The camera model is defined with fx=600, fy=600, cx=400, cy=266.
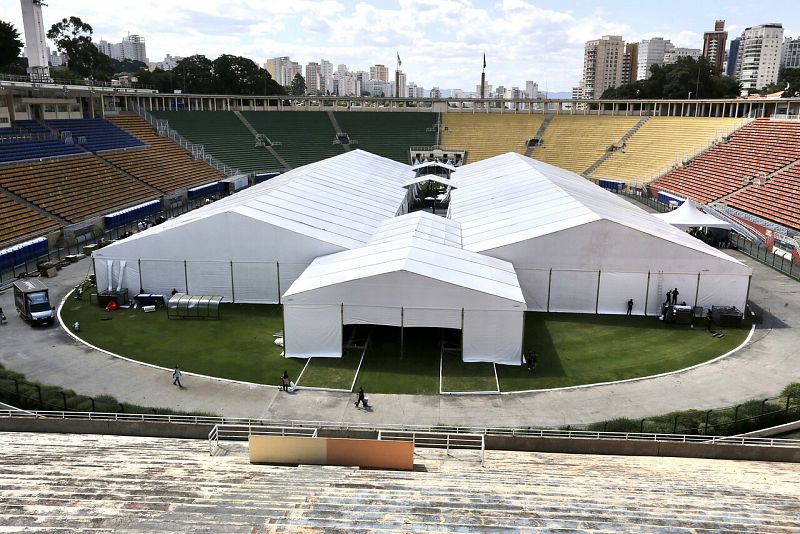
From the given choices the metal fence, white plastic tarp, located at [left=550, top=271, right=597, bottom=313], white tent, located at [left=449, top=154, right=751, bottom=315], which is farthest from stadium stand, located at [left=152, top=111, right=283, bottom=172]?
the metal fence

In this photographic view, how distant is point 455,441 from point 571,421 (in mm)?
4541

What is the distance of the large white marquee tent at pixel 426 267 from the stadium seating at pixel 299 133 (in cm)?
4152

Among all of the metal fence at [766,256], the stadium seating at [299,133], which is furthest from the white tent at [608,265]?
the stadium seating at [299,133]

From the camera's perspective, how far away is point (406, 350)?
23.9 m

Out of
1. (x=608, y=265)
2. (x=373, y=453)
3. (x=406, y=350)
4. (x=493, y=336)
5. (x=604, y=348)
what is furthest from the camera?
(x=608, y=265)

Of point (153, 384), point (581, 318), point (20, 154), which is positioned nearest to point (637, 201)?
point (581, 318)

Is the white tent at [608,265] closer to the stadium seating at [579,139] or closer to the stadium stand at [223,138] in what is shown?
the stadium seating at [579,139]

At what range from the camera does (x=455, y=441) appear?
16062 millimetres

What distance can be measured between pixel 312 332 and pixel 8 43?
68785 millimetres

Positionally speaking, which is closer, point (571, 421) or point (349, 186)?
point (571, 421)

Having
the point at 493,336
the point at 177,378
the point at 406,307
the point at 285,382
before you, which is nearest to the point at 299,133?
the point at 406,307

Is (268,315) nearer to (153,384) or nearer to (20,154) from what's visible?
(153,384)

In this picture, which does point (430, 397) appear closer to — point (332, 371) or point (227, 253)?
point (332, 371)

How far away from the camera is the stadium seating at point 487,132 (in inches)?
3012
